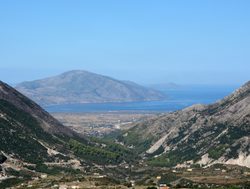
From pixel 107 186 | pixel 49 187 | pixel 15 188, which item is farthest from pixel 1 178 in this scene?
pixel 107 186

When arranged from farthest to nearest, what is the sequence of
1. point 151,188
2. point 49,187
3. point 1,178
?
1. point 1,178
2. point 49,187
3. point 151,188

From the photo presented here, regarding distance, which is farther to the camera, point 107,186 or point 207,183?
point 207,183

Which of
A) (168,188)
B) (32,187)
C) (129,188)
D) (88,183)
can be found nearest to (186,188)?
(168,188)

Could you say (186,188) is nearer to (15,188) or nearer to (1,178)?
(15,188)

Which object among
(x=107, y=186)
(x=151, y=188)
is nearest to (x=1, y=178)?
(x=107, y=186)

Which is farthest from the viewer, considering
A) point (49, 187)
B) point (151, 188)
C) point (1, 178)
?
point (1, 178)

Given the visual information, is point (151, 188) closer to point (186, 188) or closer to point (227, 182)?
point (186, 188)

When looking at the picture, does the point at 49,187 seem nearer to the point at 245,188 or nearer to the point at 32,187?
the point at 32,187

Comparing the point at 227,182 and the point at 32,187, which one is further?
the point at 227,182
